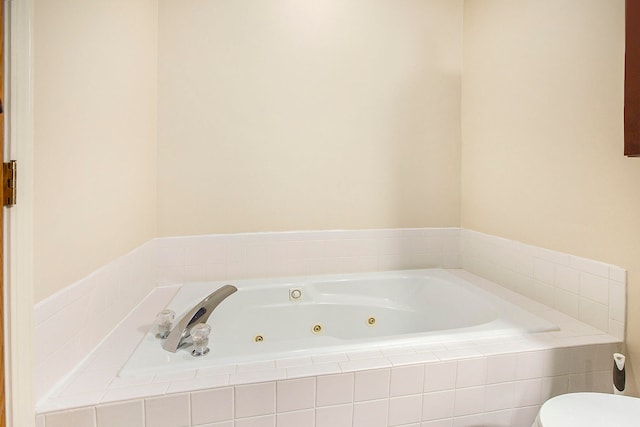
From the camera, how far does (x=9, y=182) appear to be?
2.51ft

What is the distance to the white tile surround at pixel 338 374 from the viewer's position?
Answer: 930 mm

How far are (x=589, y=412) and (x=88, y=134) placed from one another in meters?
1.67

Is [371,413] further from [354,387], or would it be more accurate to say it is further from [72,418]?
[72,418]

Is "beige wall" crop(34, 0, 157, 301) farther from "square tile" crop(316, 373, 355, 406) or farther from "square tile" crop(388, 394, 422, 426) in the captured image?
"square tile" crop(388, 394, 422, 426)

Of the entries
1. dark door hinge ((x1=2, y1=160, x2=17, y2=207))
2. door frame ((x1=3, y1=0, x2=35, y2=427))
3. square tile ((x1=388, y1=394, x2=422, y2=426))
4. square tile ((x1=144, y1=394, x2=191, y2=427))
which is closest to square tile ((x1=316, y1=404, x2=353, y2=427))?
square tile ((x1=388, y1=394, x2=422, y2=426))

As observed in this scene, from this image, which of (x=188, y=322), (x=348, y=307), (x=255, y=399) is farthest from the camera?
(x=348, y=307)

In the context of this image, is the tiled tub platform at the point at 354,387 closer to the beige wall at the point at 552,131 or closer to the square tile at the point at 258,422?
the square tile at the point at 258,422

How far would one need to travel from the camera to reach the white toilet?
2.83ft

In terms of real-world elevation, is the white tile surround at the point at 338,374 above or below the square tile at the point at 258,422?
above

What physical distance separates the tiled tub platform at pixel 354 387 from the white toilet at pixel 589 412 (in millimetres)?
231

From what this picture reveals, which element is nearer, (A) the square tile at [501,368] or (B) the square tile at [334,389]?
(B) the square tile at [334,389]

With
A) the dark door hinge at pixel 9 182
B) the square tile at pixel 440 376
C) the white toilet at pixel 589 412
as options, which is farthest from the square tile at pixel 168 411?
the white toilet at pixel 589 412

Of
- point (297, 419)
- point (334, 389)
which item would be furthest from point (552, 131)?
point (297, 419)

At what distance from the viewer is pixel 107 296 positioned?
129cm
